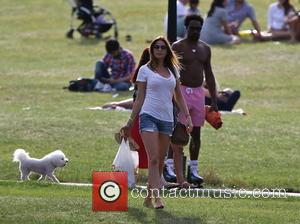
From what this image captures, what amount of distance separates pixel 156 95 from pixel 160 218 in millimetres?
1463

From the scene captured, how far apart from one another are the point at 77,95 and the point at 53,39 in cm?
949

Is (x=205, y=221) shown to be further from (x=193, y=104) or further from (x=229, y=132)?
(x=229, y=132)

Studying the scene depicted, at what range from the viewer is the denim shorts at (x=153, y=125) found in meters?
11.8

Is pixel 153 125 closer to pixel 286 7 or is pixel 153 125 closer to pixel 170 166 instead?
pixel 170 166

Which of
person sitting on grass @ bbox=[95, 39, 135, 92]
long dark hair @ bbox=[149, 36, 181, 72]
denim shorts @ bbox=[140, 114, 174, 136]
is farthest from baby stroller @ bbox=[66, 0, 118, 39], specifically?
denim shorts @ bbox=[140, 114, 174, 136]

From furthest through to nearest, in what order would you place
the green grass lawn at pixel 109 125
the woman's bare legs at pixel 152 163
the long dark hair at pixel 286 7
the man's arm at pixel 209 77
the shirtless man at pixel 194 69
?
the long dark hair at pixel 286 7, the man's arm at pixel 209 77, the shirtless man at pixel 194 69, the woman's bare legs at pixel 152 163, the green grass lawn at pixel 109 125

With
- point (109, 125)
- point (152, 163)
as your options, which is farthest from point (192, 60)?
point (109, 125)

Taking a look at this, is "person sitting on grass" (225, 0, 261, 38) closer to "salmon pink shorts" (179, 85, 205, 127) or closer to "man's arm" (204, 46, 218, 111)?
"man's arm" (204, 46, 218, 111)

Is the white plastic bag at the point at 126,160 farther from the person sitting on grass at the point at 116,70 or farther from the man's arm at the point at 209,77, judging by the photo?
the person sitting on grass at the point at 116,70

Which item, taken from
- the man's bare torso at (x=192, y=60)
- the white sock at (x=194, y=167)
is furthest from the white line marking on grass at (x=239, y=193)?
the man's bare torso at (x=192, y=60)

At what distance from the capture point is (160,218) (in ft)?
36.3

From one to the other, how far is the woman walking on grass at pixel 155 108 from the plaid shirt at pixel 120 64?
10.7 m

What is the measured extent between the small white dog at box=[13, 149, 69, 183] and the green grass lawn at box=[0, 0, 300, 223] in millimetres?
563
